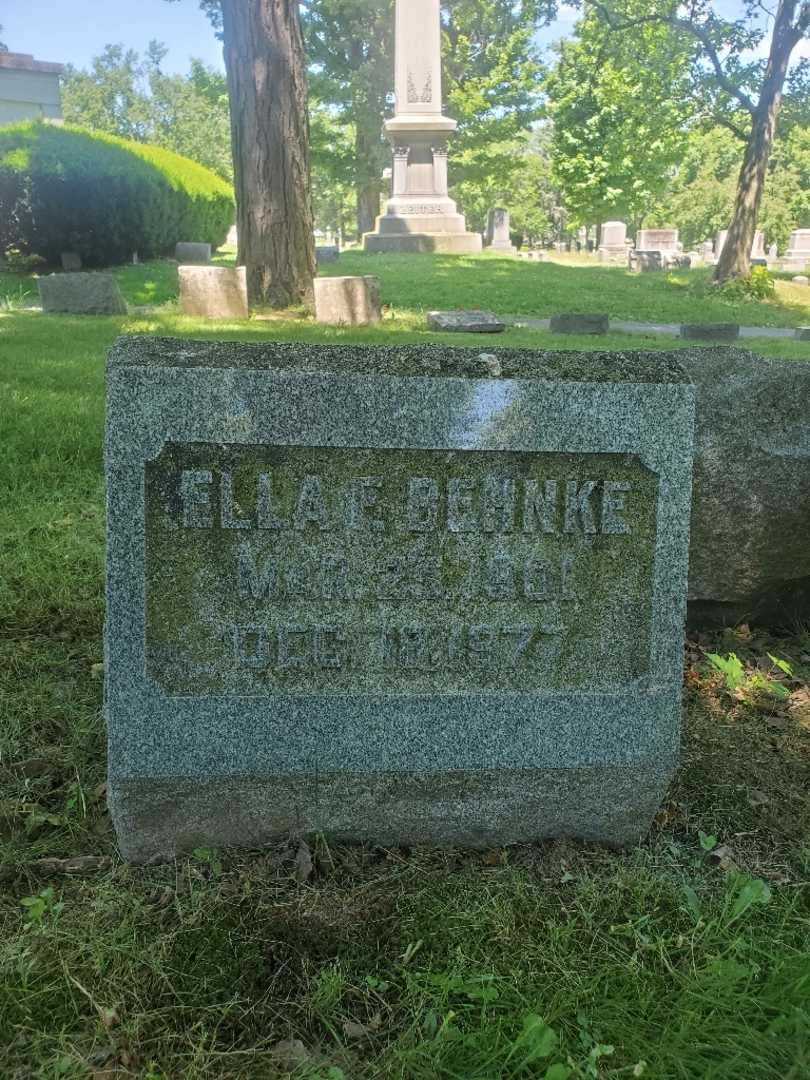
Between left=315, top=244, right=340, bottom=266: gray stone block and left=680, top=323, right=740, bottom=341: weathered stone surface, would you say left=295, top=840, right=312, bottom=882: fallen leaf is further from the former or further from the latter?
left=315, top=244, right=340, bottom=266: gray stone block

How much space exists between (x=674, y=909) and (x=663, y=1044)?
0.46 meters

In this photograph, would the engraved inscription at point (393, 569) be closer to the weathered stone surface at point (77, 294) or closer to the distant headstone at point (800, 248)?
the weathered stone surface at point (77, 294)

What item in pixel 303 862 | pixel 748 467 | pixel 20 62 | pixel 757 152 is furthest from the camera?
pixel 20 62

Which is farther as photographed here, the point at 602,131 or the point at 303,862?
the point at 602,131

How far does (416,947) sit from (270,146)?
9.81 metres

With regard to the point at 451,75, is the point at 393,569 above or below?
below

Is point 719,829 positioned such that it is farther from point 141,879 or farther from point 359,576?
point 141,879

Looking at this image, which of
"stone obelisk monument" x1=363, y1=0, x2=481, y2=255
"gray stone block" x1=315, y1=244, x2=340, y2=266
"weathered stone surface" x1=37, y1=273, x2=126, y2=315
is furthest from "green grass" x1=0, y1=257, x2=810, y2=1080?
"stone obelisk monument" x1=363, y1=0, x2=481, y2=255

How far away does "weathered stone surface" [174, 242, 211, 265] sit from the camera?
19312mm

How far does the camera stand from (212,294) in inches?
412

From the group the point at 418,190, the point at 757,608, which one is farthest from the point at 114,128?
the point at 757,608

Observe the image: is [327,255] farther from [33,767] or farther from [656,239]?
[656,239]

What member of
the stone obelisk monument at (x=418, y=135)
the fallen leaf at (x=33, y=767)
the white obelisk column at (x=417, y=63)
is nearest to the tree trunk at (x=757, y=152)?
the stone obelisk monument at (x=418, y=135)

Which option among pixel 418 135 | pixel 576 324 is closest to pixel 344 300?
pixel 576 324
